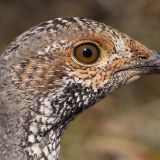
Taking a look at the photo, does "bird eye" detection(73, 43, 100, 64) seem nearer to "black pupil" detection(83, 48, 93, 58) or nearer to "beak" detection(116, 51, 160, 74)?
"black pupil" detection(83, 48, 93, 58)

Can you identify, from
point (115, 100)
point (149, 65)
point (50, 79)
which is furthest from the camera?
point (115, 100)

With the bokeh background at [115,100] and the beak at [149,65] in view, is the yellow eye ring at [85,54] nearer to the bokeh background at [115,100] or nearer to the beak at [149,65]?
the beak at [149,65]

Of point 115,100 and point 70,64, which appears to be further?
point 115,100

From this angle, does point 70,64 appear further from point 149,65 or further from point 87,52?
point 149,65

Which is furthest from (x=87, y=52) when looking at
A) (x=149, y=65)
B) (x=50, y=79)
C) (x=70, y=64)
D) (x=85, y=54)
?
(x=149, y=65)

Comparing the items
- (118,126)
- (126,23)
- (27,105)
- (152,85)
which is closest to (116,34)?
(27,105)

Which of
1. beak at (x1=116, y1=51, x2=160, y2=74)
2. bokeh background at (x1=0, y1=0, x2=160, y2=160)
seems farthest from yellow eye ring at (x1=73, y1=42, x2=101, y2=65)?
bokeh background at (x1=0, y1=0, x2=160, y2=160)
